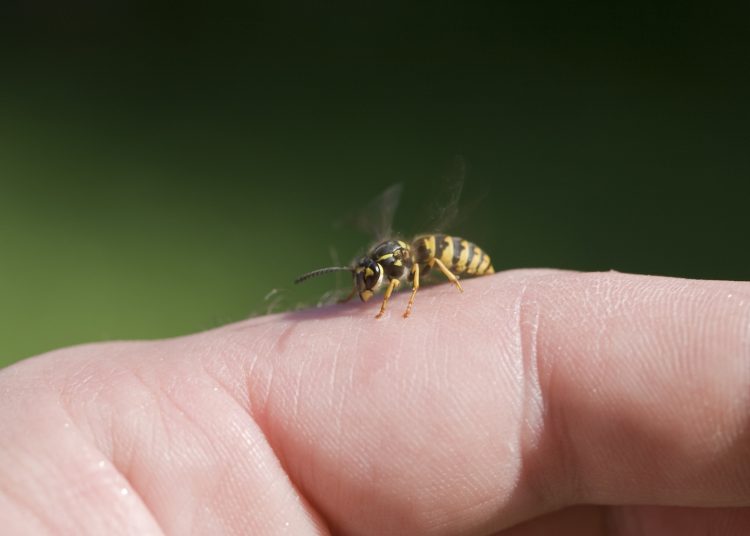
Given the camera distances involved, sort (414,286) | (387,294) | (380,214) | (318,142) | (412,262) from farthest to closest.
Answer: (318,142), (380,214), (412,262), (414,286), (387,294)

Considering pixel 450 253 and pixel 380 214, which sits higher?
pixel 380 214

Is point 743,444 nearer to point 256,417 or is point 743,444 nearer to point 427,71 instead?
point 256,417

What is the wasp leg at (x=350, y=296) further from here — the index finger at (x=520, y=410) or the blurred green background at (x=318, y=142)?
the blurred green background at (x=318, y=142)

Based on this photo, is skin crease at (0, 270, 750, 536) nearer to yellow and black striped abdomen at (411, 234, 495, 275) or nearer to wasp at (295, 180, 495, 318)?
wasp at (295, 180, 495, 318)

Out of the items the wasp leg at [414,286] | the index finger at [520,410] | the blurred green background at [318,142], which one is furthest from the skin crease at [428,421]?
the blurred green background at [318,142]

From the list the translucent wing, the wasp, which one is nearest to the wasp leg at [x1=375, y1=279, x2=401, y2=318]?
the wasp

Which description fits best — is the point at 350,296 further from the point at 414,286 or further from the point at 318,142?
the point at 318,142

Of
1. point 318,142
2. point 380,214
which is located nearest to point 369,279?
point 380,214
